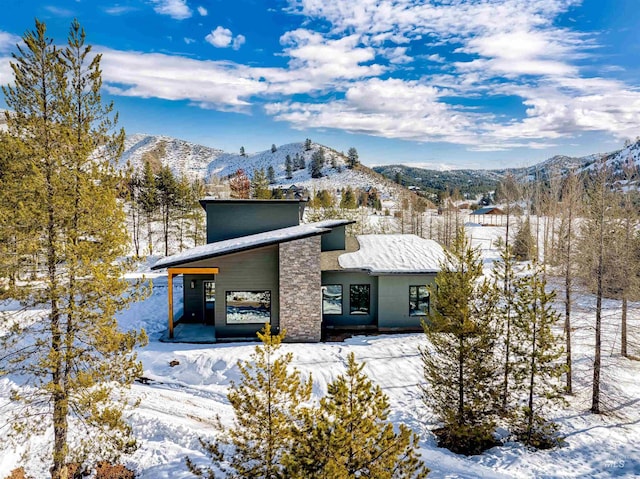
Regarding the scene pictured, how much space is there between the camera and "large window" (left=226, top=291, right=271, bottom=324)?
1540 cm

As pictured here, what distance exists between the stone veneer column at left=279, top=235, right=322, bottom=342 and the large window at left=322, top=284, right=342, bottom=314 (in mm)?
1784

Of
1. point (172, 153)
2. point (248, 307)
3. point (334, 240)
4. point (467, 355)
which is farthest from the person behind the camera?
point (172, 153)

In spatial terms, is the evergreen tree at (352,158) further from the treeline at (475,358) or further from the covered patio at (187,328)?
the treeline at (475,358)

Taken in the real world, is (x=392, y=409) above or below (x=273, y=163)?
below

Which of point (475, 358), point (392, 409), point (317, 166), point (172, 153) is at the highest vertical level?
point (172, 153)

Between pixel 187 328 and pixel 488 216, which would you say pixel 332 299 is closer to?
pixel 187 328

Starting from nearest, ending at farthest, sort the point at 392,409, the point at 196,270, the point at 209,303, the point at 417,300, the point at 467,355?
the point at 467,355 → the point at 392,409 → the point at 196,270 → the point at 417,300 → the point at 209,303

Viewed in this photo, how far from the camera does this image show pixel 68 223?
22.3ft

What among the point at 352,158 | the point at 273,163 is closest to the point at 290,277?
the point at 352,158

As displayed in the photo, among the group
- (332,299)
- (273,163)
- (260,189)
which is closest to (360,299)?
(332,299)

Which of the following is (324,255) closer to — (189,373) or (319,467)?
(189,373)

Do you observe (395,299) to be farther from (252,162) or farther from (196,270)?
(252,162)

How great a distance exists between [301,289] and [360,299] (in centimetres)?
328

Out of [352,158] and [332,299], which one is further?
[352,158]
